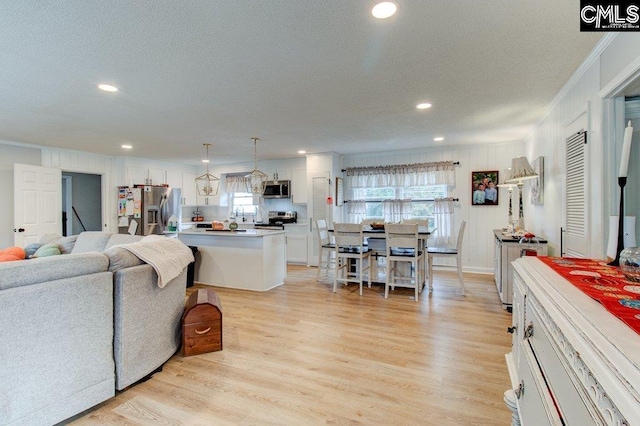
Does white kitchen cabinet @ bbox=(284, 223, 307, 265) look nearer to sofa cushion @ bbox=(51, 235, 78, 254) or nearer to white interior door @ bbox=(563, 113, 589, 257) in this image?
sofa cushion @ bbox=(51, 235, 78, 254)

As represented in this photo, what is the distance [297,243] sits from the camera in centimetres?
683

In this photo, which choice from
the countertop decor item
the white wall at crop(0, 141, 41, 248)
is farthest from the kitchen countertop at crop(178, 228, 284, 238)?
the countertop decor item

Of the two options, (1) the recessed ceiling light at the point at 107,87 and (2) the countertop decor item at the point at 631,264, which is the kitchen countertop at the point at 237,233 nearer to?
(1) the recessed ceiling light at the point at 107,87

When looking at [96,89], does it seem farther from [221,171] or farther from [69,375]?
[221,171]

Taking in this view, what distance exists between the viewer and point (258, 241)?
4473mm

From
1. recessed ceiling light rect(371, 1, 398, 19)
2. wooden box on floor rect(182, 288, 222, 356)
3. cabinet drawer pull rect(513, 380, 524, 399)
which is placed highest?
recessed ceiling light rect(371, 1, 398, 19)

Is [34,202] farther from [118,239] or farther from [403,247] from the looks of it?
[403,247]

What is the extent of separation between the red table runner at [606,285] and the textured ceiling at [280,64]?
1.43 m

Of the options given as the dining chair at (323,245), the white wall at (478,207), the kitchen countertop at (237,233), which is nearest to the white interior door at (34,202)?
the kitchen countertop at (237,233)

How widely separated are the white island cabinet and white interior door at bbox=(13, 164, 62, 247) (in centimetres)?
684

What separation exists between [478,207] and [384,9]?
481cm

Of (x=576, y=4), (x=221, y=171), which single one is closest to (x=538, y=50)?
(x=576, y=4)

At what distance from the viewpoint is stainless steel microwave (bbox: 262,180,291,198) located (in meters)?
6.93

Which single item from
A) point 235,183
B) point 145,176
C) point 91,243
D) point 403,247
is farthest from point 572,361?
point 145,176
